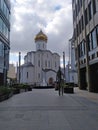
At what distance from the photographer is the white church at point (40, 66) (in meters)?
87.4

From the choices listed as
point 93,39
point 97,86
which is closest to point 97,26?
point 93,39

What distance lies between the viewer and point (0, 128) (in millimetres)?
8438

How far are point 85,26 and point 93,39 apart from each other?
4.57m

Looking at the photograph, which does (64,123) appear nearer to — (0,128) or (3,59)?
(0,128)

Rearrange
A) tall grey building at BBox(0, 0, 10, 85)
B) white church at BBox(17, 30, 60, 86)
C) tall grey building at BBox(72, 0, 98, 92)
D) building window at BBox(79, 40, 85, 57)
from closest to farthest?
tall grey building at BBox(72, 0, 98, 92) < building window at BBox(79, 40, 85, 57) < tall grey building at BBox(0, 0, 10, 85) < white church at BBox(17, 30, 60, 86)

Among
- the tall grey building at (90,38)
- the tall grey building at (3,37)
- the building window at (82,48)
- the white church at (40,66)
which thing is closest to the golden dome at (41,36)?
the white church at (40,66)

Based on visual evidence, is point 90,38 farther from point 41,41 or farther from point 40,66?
point 40,66

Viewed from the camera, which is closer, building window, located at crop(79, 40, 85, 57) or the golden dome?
building window, located at crop(79, 40, 85, 57)

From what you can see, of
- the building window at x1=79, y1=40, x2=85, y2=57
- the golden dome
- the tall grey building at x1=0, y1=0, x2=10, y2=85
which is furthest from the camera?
the golden dome

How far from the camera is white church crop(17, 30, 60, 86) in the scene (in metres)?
87.4

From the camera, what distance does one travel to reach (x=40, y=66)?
298ft

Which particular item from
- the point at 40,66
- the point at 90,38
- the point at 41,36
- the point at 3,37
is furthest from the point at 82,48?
the point at 40,66

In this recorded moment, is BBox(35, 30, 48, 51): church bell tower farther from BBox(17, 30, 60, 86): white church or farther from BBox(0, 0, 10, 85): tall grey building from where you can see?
BBox(0, 0, 10, 85): tall grey building

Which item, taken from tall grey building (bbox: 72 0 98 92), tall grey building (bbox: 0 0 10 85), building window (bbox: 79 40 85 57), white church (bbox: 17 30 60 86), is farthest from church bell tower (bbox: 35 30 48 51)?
tall grey building (bbox: 72 0 98 92)
